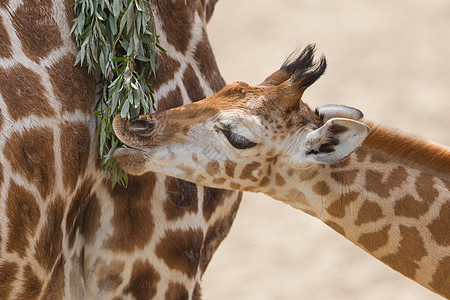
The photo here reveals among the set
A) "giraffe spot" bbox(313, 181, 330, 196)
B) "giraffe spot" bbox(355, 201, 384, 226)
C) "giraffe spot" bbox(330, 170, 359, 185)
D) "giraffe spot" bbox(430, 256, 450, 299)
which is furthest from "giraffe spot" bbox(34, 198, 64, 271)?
"giraffe spot" bbox(430, 256, 450, 299)

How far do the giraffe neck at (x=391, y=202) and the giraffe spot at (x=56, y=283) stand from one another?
123 centimetres

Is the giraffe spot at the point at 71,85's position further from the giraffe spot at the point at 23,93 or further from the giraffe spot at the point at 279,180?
the giraffe spot at the point at 279,180

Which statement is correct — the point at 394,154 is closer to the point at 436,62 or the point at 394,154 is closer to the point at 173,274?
the point at 173,274

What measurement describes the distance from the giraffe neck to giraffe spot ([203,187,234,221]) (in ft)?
1.64

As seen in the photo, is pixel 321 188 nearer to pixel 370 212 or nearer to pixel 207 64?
pixel 370 212

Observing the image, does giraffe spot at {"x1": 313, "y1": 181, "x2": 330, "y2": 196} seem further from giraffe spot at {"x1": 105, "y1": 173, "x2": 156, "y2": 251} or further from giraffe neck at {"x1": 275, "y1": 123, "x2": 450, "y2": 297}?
giraffe spot at {"x1": 105, "y1": 173, "x2": 156, "y2": 251}

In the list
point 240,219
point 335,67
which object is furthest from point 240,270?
point 335,67

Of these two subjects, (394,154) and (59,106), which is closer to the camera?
(59,106)

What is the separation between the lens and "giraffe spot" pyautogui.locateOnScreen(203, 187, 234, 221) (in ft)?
13.8

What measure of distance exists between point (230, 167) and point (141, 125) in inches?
20.4

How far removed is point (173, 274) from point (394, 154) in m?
1.42

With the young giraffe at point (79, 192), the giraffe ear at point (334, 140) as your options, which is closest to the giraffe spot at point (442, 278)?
the giraffe ear at point (334, 140)

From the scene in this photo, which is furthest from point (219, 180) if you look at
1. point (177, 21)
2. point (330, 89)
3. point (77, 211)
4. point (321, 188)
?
point (330, 89)

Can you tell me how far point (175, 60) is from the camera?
13.5ft
